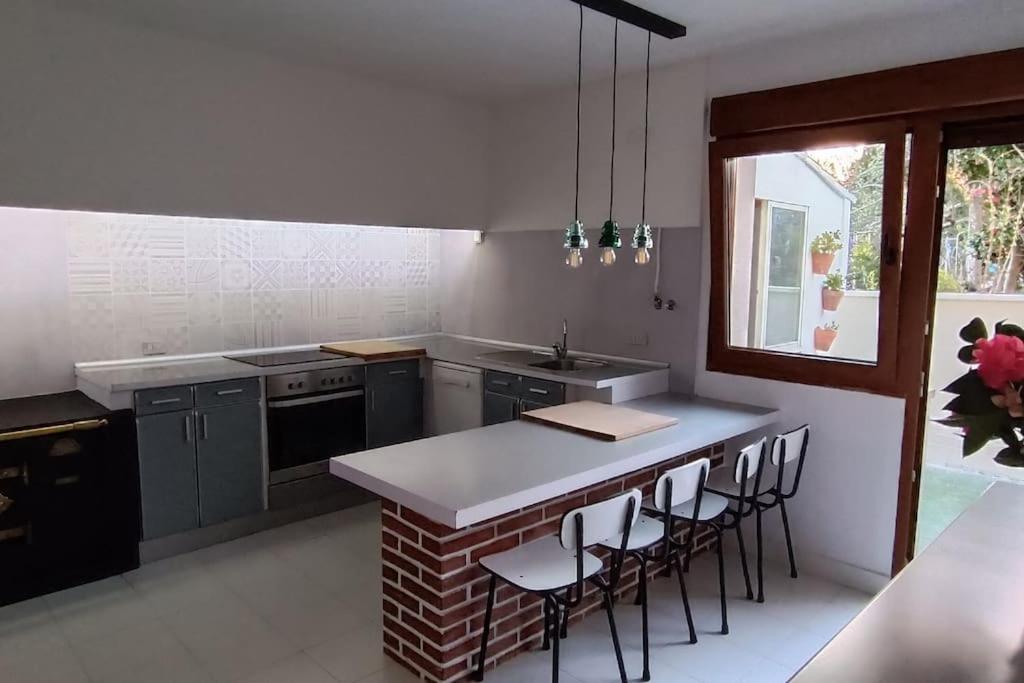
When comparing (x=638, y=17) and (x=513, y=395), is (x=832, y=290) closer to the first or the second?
(x=638, y=17)

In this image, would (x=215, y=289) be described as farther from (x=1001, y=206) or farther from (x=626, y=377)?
(x=1001, y=206)

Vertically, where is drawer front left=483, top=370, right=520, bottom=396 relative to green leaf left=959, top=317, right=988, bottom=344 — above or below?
below

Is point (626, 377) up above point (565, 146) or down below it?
below

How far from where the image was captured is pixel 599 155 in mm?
4055

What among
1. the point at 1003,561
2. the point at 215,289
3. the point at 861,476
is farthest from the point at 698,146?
the point at 215,289

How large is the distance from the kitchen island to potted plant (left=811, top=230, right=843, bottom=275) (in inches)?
46.1

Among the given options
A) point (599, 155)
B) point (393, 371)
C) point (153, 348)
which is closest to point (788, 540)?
point (599, 155)

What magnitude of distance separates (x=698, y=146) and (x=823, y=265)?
2.98 ft

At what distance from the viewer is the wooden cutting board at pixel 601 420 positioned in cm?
282

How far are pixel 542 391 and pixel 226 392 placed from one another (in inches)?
67.8

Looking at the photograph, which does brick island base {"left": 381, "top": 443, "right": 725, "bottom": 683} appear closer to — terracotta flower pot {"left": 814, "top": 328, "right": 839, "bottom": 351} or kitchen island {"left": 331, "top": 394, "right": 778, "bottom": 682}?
kitchen island {"left": 331, "top": 394, "right": 778, "bottom": 682}

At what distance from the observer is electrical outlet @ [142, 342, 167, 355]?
3.79 meters

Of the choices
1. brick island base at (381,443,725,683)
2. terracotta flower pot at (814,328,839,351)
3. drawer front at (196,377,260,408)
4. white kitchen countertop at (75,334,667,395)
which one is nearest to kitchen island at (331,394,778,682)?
brick island base at (381,443,725,683)

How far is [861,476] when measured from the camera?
316 centimetres
